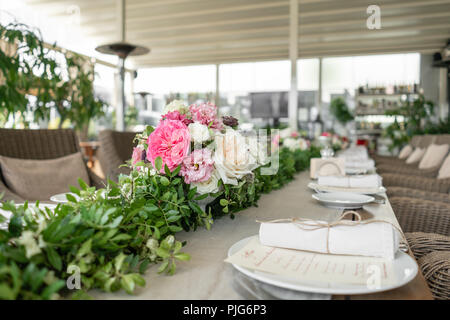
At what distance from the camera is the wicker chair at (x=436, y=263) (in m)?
0.75

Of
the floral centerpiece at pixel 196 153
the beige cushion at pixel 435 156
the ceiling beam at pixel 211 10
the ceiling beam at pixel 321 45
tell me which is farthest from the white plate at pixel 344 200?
the ceiling beam at pixel 321 45

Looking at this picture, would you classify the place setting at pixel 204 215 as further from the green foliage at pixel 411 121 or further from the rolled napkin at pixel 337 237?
the green foliage at pixel 411 121

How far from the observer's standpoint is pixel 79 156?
212 cm

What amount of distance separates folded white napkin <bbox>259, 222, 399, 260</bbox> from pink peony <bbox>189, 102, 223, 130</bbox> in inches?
12.7

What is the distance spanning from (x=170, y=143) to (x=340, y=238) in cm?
40

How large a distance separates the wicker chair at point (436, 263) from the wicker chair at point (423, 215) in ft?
1.17

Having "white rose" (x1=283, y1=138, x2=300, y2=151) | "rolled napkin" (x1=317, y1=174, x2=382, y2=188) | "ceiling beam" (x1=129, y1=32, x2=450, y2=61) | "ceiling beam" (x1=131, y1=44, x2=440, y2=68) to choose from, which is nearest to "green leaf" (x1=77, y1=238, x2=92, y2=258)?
"rolled napkin" (x1=317, y1=174, x2=382, y2=188)

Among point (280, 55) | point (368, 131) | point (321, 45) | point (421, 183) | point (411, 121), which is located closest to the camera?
point (421, 183)

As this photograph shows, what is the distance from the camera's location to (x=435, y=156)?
316 cm

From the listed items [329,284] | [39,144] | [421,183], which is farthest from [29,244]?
[421,183]

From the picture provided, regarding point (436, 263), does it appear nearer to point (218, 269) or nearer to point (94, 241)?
point (218, 269)

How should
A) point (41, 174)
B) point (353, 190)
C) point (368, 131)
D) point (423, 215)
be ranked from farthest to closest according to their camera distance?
point (368, 131) → point (41, 174) → point (423, 215) → point (353, 190)

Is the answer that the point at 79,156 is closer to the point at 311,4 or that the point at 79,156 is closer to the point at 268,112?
the point at 311,4
